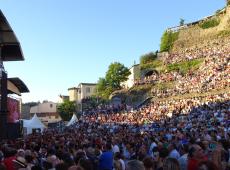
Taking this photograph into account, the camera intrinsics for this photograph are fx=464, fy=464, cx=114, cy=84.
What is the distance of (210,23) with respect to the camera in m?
75.0

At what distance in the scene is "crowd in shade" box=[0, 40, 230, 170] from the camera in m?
10.7

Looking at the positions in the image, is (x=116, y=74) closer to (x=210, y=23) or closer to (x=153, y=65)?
(x=153, y=65)

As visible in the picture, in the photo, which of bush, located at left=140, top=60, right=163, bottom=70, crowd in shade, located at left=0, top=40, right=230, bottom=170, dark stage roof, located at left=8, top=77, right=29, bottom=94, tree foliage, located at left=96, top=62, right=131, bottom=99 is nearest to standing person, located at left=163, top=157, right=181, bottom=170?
crowd in shade, located at left=0, top=40, right=230, bottom=170

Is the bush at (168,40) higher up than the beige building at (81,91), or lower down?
higher up

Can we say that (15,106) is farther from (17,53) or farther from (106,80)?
(106,80)

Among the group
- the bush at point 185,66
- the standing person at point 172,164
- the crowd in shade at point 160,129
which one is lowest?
the standing person at point 172,164

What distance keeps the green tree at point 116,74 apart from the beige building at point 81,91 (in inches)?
1134

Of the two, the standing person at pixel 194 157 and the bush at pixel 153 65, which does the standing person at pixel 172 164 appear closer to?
the standing person at pixel 194 157

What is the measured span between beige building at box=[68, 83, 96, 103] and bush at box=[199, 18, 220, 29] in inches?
1887

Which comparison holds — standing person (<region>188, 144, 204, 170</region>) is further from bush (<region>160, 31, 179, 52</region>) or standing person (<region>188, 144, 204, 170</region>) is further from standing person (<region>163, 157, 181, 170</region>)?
bush (<region>160, 31, 179, 52</region>)

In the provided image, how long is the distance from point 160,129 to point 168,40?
49452 millimetres

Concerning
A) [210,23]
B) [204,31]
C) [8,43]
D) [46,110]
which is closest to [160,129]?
[8,43]

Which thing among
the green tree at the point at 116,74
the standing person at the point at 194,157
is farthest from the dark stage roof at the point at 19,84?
the green tree at the point at 116,74

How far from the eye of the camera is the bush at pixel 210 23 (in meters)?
74.1
